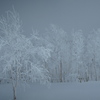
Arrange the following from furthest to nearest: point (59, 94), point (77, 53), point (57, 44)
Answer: point (77, 53), point (57, 44), point (59, 94)

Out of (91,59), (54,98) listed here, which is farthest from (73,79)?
(54,98)

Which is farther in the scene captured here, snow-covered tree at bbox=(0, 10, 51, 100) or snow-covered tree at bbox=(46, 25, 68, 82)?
snow-covered tree at bbox=(46, 25, 68, 82)

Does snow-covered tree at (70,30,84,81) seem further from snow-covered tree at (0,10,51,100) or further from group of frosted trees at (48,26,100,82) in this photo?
snow-covered tree at (0,10,51,100)

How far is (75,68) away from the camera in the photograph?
26.8 metres

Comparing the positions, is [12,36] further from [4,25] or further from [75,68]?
[75,68]

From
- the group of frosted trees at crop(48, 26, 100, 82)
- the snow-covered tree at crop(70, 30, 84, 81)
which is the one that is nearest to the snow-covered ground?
the snow-covered tree at crop(70, 30, 84, 81)

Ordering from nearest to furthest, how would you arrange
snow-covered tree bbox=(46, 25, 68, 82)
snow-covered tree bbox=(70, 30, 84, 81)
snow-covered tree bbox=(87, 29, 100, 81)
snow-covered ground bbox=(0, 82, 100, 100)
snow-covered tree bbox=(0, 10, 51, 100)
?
snow-covered tree bbox=(0, 10, 51, 100), snow-covered ground bbox=(0, 82, 100, 100), snow-covered tree bbox=(46, 25, 68, 82), snow-covered tree bbox=(70, 30, 84, 81), snow-covered tree bbox=(87, 29, 100, 81)

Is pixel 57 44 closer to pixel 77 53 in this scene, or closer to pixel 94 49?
pixel 77 53

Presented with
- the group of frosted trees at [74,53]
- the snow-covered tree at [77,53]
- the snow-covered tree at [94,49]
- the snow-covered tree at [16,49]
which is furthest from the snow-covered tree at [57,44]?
the snow-covered tree at [16,49]

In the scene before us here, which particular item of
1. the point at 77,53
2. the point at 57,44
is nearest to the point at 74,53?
the point at 77,53

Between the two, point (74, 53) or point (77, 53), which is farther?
point (74, 53)

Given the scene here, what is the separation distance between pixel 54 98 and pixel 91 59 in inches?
657

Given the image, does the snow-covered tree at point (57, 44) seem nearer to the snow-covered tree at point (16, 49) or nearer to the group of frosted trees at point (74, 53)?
the group of frosted trees at point (74, 53)

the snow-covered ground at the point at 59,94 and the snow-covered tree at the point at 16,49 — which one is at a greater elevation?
the snow-covered tree at the point at 16,49
